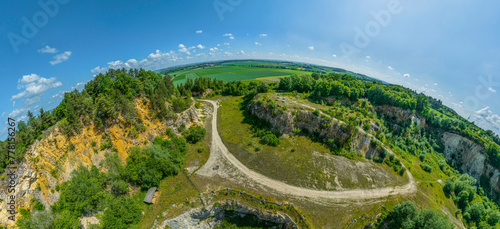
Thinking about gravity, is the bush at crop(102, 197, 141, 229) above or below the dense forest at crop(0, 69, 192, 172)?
below

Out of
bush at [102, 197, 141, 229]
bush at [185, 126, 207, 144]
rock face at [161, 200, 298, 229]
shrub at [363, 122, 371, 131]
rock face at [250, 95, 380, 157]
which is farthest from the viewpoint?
shrub at [363, 122, 371, 131]

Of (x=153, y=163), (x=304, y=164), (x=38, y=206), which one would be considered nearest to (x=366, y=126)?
(x=304, y=164)

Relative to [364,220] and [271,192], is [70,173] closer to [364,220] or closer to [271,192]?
[271,192]

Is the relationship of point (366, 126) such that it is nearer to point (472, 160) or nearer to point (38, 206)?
point (472, 160)

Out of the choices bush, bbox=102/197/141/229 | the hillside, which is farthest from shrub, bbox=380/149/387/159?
bush, bbox=102/197/141/229

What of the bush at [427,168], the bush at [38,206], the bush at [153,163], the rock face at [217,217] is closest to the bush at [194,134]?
the bush at [153,163]

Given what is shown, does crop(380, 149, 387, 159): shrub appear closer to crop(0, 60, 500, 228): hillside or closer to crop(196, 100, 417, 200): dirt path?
crop(0, 60, 500, 228): hillside

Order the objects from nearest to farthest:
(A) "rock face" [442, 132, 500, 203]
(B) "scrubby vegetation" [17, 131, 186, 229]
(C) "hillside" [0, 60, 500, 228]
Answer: (B) "scrubby vegetation" [17, 131, 186, 229], (C) "hillside" [0, 60, 500, 228], (A) "rock face" [442, 132, 500, 203]

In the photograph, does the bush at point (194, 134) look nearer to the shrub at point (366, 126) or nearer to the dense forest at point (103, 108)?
the dense forest at point (103, 108)
